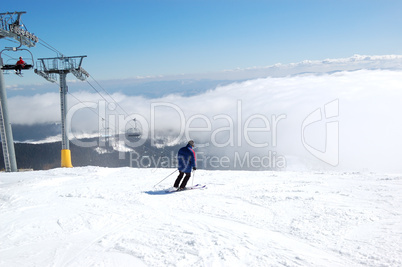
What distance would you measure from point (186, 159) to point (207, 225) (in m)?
4.08

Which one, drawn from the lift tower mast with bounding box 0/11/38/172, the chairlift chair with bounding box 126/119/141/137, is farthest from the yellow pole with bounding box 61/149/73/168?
the chairlift chair with bounding box 126/119/141/137

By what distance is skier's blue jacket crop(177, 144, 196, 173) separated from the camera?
9.27 m

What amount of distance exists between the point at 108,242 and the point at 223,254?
2163mm

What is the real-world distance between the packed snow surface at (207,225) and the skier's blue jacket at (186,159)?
94 cm

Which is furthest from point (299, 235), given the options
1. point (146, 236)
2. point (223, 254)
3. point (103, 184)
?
point (103, 184)

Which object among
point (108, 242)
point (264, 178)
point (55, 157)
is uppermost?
point (108, 242)

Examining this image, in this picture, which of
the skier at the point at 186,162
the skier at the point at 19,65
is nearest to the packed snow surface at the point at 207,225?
the skier at the point at 186,162

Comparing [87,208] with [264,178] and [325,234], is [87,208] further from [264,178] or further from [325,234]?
[264,178]

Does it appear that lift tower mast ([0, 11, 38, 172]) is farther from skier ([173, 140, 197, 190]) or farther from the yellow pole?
skier ([173, 140, 197, 190])

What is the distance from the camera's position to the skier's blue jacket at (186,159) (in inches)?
365

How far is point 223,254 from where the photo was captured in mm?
4027

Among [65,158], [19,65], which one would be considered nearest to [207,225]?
[19,65]

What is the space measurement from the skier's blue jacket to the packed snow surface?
3.09 ft

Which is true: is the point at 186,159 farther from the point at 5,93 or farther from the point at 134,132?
the point at 134,132
